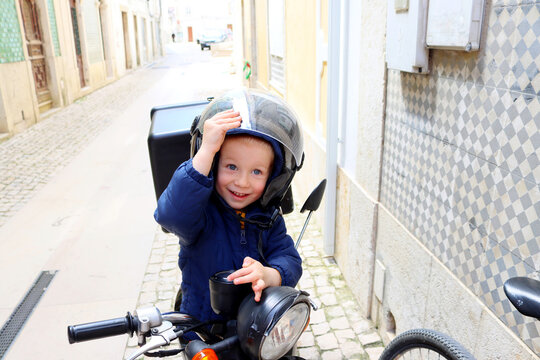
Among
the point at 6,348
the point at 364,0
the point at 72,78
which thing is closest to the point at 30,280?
the point at 6,348

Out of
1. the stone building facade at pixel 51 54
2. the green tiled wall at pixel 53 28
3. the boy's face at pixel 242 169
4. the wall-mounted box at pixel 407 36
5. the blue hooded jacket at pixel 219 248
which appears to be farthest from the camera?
the green tiled wall at pixel 53 28

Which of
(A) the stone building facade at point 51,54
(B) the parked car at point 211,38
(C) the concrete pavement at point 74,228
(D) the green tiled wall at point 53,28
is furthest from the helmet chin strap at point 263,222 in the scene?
(B) the parked car at point 211,38

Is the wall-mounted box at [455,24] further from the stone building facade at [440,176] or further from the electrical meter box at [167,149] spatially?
the electrical meter box at [167,149]

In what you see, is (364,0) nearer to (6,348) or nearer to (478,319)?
(478,319)

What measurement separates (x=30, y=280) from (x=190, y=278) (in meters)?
2.77

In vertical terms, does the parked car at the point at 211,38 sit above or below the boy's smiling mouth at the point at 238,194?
above

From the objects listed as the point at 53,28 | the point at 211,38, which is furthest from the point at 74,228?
the point at 211,38

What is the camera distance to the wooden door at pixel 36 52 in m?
11.4

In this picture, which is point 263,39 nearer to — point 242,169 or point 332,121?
point 332,121

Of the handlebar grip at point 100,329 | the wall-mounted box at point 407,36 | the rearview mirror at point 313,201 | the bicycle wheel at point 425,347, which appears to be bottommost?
the bicycle wheel at point 425,347

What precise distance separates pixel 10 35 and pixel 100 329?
1026 centimetres

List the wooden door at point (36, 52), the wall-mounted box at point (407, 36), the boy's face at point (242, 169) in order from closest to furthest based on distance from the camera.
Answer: the boy's face at point (242, 169)
the wall-mounted box at point (407, 36)
the wooden door at point (36, 52)

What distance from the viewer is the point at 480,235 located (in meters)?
1.83

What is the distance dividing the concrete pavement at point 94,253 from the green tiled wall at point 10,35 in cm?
208
